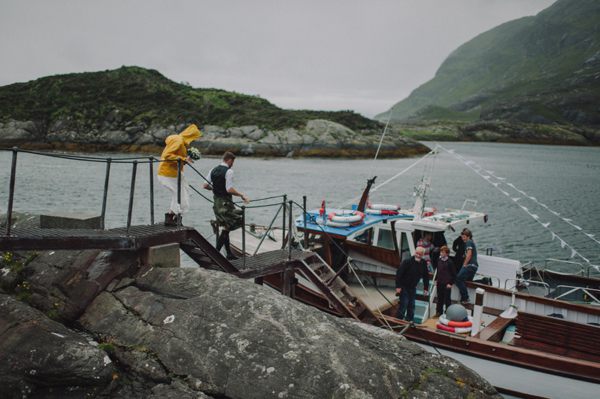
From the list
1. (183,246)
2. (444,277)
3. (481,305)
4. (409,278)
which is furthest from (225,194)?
(481,305)

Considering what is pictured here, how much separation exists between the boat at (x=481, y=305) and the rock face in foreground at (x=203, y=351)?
285 centimetres

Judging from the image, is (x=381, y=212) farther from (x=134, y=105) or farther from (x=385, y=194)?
(x=134, y=105)

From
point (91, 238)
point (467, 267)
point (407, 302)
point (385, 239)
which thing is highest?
point (91, 238)

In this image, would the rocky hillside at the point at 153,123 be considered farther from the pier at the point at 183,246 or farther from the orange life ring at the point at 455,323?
the orange life ring at the point at 455,323

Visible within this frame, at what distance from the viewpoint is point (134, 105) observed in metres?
83.9

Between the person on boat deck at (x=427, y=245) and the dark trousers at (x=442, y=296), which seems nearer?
the dark trousers at (x=442, y=296)

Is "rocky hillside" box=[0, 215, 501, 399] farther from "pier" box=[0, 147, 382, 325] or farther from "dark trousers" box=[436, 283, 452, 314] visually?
"dark trousers" box=[436, 283, 452, 314]

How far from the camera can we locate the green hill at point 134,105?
77.3m

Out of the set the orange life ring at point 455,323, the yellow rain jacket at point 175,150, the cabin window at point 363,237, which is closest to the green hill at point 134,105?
the cabin window at point 363,237

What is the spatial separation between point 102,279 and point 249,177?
1702 inches

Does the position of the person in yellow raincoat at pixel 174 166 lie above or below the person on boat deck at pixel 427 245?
above

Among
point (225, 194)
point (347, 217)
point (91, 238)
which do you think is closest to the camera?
point (91, 238)

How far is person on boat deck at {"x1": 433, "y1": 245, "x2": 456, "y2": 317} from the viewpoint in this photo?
34.2ft

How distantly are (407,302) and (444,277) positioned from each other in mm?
1201
